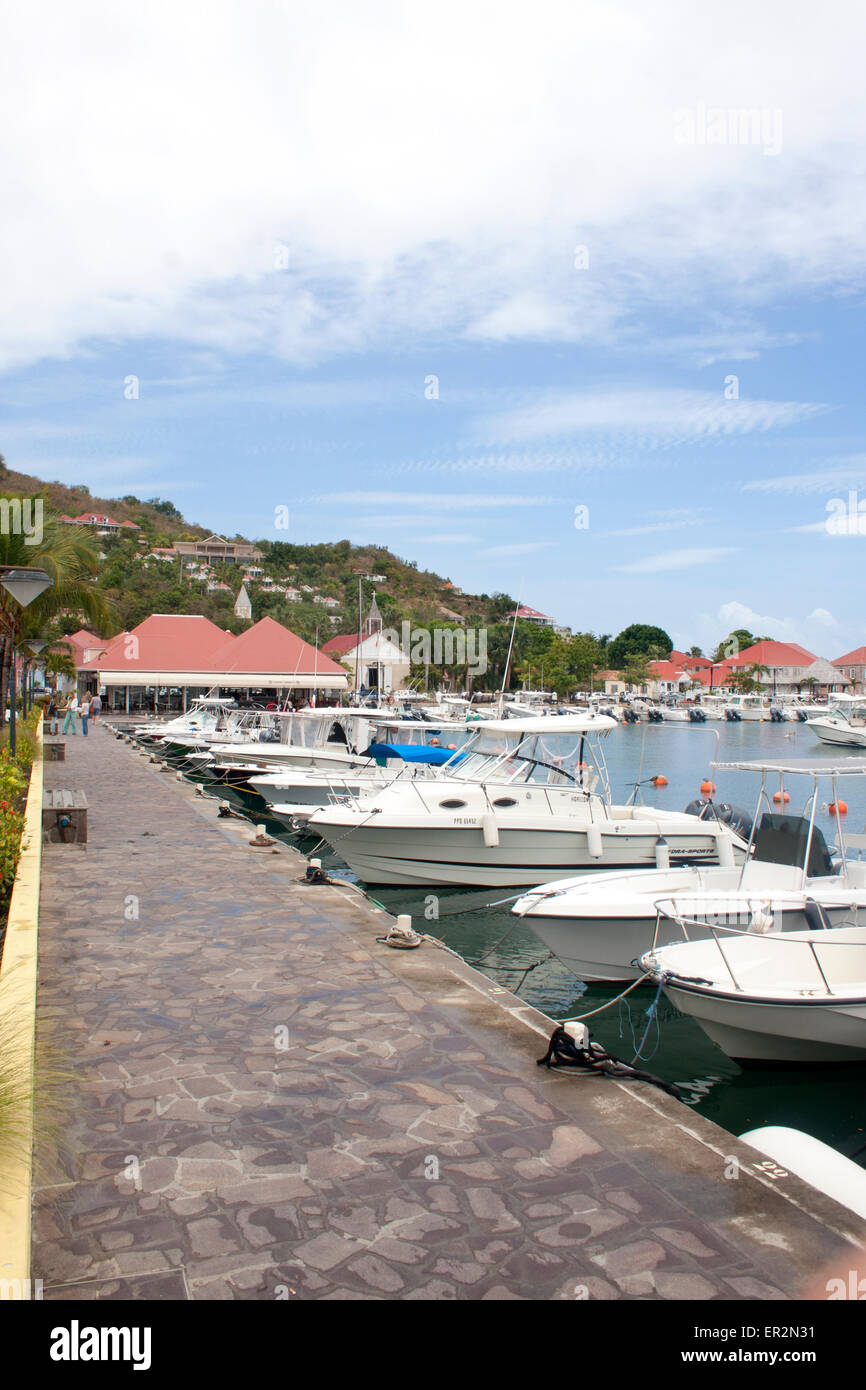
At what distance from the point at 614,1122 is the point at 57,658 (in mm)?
43752

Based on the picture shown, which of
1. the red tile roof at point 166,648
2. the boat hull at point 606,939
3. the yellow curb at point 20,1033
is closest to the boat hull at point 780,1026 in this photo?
the boat hull at point 606,939

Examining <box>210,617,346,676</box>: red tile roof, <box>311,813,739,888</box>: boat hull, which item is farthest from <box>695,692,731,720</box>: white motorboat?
<box>311,813,739,888</box>: boat hull

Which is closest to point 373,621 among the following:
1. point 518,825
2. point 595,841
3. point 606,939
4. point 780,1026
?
point 518,825

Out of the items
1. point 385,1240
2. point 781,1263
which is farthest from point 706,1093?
point 385,1240

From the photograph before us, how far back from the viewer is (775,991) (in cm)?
770

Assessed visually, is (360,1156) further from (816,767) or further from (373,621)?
(373,621)

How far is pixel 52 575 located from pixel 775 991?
16322 millimetres

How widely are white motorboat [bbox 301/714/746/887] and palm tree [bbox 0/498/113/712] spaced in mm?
8527

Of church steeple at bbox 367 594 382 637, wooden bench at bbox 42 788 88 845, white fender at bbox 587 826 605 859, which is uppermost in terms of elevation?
church steeple at bbox 367 594 382 637

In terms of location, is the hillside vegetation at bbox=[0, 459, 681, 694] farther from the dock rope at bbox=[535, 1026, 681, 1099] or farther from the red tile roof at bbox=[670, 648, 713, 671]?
the dock rope at bbox=[535, 1026, 681, 1099]

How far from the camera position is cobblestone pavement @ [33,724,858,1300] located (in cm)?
371

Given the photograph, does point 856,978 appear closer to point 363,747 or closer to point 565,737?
point 565,737
